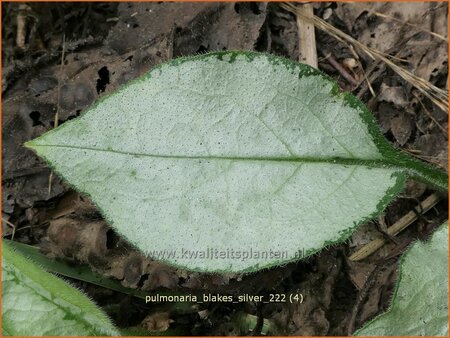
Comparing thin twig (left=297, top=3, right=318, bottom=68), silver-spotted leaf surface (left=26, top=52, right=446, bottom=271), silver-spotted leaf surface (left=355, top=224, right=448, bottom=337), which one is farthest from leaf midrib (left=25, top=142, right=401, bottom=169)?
thin twig (left=297, top=3, right=318, bottom=68)

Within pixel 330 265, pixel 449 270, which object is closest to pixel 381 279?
pixel 330 265

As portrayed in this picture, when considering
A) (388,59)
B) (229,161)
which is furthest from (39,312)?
(388,59)

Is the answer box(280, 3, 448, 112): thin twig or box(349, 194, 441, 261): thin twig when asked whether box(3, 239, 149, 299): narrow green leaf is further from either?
box(280, 3, 448, 112): thin twig

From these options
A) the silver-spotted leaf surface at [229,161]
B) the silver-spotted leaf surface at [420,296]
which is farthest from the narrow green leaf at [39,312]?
the silver-spotted leaf surface at [420,296]

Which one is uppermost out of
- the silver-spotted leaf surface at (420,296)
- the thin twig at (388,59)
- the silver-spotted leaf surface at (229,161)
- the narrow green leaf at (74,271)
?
the thin twig at (388,59)

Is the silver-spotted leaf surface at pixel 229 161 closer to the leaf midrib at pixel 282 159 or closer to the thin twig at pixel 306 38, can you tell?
the leaf midrib at pixel 282 159

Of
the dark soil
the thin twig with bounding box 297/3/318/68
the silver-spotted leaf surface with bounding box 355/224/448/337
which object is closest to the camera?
the silver-spotted leaf surface with bounding box 355/224/448/337

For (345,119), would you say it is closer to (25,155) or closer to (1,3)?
(25,155)

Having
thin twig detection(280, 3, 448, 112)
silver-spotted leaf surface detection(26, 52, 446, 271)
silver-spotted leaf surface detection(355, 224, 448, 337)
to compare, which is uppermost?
thin twig detection(280, 3, 448, 112)
